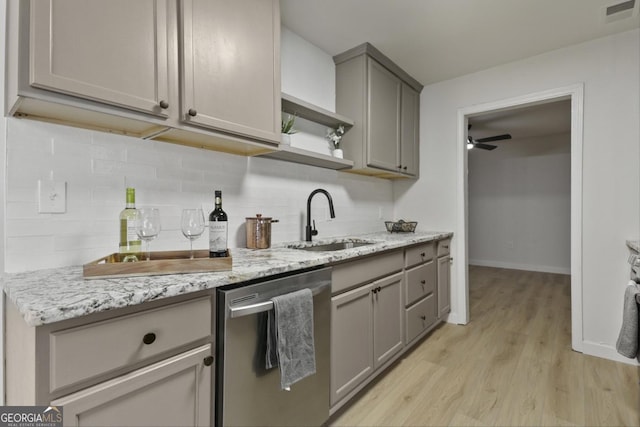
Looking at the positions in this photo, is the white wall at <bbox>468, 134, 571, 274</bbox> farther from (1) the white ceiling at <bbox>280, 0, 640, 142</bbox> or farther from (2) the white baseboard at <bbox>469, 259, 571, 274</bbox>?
(1) the white ceiling at <bbox>280, 0, 640, 142</bbox>

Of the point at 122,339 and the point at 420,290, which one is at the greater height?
the point at 122,339

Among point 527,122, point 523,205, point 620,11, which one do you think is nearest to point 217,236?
point 620,11

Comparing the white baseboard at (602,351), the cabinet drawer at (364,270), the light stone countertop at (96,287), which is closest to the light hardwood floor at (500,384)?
the white baseboard at (602,351)

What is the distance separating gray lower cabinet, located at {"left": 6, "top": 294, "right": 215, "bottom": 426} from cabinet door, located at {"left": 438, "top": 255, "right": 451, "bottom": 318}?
2.32 metres

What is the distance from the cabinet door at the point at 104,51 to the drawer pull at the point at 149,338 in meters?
0.81

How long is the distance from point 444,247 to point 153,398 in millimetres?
2670

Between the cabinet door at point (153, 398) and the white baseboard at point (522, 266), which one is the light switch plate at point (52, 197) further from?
the white baseboard at point (522, 266)

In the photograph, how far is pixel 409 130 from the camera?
3.12 metres

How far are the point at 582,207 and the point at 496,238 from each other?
3.85 m

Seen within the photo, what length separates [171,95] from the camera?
127cm

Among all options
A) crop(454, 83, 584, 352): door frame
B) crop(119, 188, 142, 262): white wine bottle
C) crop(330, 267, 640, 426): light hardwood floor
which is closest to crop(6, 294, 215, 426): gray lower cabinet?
crop(119, 188, 142, 262): white wine bottle

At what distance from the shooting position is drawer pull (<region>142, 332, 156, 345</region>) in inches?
36.7

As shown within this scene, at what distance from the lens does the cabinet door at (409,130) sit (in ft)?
9.84

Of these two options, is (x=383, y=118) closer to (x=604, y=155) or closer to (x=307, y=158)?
(x=307, y=158)
